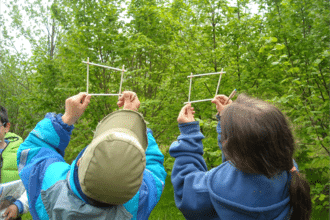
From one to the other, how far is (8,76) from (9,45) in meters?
1.98

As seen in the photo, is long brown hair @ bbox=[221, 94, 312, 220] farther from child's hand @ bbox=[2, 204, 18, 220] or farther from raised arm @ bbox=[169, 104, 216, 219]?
child's hand @ bbox=[2, 204, 18, 220]

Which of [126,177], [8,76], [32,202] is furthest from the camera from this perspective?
[8,76]

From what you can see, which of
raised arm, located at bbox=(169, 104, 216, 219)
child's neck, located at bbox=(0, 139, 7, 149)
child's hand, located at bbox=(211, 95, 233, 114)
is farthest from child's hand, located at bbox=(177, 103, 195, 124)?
child's neck, located at bbox=(0, 139, 7, 149)

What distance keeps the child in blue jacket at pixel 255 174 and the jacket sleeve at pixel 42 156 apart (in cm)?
69

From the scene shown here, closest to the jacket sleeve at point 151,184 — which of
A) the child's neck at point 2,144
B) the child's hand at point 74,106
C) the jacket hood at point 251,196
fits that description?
the jacket hood at point 251,196

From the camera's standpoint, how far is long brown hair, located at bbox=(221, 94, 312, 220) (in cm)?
111

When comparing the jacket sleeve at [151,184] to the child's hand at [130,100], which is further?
the child's hand at [130,100]

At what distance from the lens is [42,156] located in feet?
4.38

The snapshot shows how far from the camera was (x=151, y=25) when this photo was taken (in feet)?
19.1

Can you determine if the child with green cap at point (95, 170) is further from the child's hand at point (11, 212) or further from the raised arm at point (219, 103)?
the child's hand at point (11, 212)

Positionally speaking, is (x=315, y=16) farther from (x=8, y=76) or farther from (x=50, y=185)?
(x=8, y=76)

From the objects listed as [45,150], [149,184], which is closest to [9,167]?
[45,150]

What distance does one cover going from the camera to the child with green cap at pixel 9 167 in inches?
89.7

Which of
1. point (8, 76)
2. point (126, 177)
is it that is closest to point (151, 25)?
point (126, 177)
